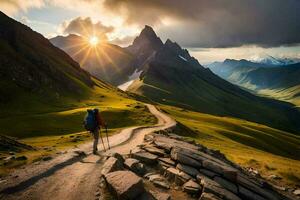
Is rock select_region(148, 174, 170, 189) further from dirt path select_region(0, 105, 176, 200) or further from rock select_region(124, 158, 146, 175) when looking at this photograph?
dirt path select_region(0, 105, 176, 200)

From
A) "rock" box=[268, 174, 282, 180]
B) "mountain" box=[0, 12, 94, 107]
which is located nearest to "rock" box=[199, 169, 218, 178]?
"rock" box=[268, 174, 282, 180]

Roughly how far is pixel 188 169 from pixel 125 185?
7.22 m

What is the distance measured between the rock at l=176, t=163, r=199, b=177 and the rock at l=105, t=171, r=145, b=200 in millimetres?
5265

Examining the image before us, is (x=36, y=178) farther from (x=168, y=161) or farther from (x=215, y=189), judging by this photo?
(x=215, y=189)

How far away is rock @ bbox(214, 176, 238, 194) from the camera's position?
24.0 m

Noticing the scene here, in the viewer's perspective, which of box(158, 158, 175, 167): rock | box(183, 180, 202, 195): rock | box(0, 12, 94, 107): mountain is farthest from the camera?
box(0, 12, 94, 107): mountain

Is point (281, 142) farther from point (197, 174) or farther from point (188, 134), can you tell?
point (197, 174)

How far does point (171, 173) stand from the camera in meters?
23.8

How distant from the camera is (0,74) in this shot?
122500 mm

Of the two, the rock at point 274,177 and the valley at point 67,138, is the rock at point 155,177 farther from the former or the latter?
the rock at point 274,177

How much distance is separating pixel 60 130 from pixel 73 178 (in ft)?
165

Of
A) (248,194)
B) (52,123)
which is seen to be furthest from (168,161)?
(52,123)

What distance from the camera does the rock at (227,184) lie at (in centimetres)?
2395

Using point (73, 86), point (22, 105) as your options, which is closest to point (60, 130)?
point (22, 105)
